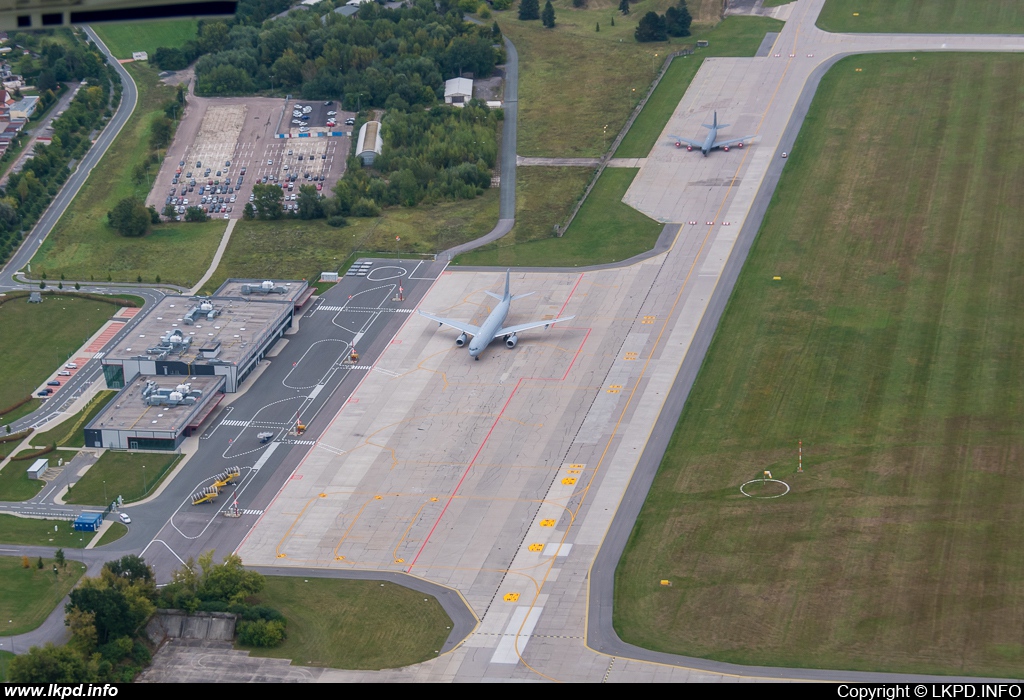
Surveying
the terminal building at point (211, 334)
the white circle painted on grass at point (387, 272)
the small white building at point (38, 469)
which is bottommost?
the small white building at point (38, 469)

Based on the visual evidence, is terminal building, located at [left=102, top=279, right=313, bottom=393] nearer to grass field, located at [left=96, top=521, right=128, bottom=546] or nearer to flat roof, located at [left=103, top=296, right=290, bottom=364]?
flat roof, located at [left=103, top=296, right=290, bottom=364]

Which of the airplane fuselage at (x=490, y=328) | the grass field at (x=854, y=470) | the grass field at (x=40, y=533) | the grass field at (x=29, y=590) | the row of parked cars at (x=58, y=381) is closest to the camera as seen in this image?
the grass field at (x=854, y=470)

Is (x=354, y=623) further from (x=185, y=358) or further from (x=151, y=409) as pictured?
(x=185, y=358)

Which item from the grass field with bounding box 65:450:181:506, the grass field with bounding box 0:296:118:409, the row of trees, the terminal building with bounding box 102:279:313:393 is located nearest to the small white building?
the grass field with bounding box 65:450:181:506

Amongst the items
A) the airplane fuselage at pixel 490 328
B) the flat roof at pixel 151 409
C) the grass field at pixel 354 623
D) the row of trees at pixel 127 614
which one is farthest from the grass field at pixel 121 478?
the airplane fuselage at pixel 490 328

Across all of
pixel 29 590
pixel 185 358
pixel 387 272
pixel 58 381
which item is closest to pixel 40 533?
pixel 29 590

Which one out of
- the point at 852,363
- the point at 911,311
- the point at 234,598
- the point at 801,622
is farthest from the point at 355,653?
the point at 911,311

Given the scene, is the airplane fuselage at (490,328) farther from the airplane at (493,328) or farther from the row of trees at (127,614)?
the row of trees at (127,614)

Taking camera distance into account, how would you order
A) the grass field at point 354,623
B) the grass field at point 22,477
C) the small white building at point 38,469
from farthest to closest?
the small white building at point 38,469
the grass field at point 22,477
the grass field at point 354,623

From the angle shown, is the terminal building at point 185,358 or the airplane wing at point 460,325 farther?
the airplane wing at point 460,325
